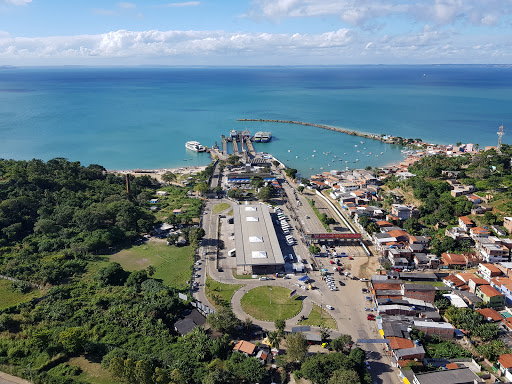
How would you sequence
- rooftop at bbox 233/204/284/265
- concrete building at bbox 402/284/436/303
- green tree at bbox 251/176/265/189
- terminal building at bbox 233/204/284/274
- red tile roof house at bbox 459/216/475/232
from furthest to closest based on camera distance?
green tree at bbox 251/176/265/189 < red tile roof house at bbox 459/216/475/232 < rooftop at bbox 233/204/284/265 < terminal building at bbox 233/204/284/274 < concrete building at bbox 402/284/436/303

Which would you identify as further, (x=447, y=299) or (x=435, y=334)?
(x=447, y=299)

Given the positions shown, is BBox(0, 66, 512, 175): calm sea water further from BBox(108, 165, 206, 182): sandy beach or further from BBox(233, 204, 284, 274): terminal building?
BBox(233, 204, 284, 274): terminal building

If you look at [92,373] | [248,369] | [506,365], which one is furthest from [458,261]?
[92,373]

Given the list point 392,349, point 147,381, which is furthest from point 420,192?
point 147,381

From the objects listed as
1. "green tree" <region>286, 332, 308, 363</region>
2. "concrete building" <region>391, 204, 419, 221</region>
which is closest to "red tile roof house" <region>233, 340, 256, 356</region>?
"green tree" <region>286, 332, 308, 363</region>

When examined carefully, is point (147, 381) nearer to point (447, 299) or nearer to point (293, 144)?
point (447, 299)

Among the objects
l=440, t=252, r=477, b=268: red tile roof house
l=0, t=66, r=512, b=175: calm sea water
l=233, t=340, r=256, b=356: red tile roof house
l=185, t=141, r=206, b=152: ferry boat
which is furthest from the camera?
l=185, t=141, r=206, b=152: ferry boat

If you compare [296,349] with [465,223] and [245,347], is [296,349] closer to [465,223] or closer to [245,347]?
[245,347]
